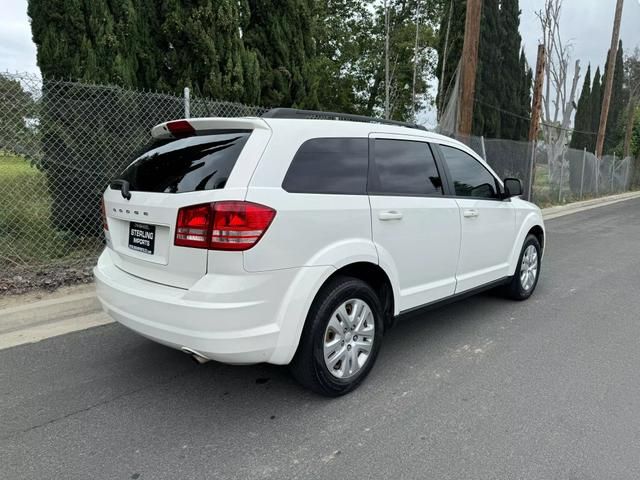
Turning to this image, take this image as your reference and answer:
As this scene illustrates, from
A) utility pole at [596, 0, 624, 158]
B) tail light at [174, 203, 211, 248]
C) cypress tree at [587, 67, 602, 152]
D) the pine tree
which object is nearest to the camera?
tail light at [174, 203, 211, 248]

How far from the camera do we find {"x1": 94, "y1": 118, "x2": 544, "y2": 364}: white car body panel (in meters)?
2.58

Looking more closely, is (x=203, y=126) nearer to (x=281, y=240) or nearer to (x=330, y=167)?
(x=330, y=167)

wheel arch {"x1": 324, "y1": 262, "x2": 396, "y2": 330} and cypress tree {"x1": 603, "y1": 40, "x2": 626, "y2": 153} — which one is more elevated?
cypress tree {"x1": 603, "y1": 40, "x2": 626, "y2": 153}

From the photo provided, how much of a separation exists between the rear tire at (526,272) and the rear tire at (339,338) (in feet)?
7.84

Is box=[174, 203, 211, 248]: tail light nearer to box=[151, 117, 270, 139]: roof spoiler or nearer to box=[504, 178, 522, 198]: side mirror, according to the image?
box=[151, 117, 270, 139]: roof spoiler

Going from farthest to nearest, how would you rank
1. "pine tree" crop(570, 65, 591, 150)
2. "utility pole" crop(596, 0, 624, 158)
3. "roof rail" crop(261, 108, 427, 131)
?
"pine tree" crop(570, 65, 591, 150)
"utility pole" crop(596, 0, 624, 158)
"roof rail" crop(261, 108, 427, 131)

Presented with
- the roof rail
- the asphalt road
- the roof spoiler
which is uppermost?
the roof rail

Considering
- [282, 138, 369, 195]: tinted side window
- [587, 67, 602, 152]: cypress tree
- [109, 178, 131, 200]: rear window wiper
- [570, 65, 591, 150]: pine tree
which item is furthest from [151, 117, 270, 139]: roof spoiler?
[587, 67, 602, 152]: cypress tree

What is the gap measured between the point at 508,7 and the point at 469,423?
18.2 m

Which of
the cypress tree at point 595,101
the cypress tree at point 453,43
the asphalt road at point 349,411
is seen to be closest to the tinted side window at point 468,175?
the asphalt road at point 349,411

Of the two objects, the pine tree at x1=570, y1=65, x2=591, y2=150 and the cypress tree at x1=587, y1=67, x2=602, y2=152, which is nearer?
the pine tree at x1=570, y1=65, x2=591, y2=150

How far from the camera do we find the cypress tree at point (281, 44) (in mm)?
8648

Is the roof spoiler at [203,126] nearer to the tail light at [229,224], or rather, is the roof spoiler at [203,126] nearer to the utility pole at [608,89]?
the tail light at [229,224]

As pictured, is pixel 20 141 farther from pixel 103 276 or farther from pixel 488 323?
pixel 488 323
